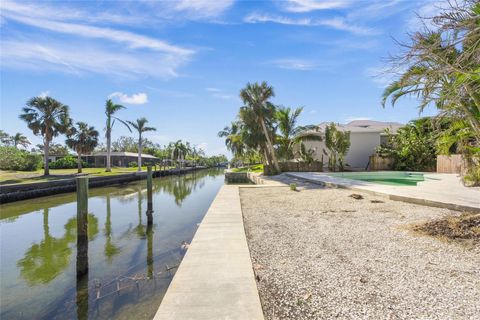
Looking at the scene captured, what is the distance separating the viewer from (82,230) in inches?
238

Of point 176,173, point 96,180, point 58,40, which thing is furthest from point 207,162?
point 58,40

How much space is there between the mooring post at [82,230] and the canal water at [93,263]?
10.2 inches

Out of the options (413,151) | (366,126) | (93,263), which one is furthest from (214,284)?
(366,126)

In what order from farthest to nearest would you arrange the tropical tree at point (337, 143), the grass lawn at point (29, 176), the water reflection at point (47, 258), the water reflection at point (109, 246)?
the tropical tree at point (337, 143) → the grass lawn at point (29, 176) → the water reflection at point (109, 246) → the water reflection at point (47, 258)

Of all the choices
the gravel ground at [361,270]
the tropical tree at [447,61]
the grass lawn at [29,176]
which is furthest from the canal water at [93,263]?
the grass lawn at [29,176]

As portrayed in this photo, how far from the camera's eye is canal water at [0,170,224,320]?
4.58 metres

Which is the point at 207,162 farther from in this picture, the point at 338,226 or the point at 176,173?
the point at 338,226

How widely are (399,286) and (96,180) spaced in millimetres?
25565

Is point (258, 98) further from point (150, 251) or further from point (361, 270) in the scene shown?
point (361, 270)

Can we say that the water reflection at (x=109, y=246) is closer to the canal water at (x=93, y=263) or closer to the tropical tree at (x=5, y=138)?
the canal water at (x=93, y=263)

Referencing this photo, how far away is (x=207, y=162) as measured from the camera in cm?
10931

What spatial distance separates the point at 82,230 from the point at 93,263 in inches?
41.3

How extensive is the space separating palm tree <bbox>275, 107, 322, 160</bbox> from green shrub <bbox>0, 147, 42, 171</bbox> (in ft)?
109

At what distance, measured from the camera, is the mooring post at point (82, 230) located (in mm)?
5867
